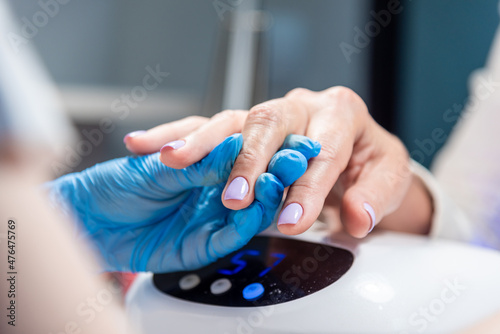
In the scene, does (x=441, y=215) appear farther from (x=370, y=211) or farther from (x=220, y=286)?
(x=220, y=286)

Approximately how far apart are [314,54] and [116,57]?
787mm

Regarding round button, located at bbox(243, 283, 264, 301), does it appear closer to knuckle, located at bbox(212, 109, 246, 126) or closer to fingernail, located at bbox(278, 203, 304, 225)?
fingernail, located at bbox(278, 203, 304, 225)

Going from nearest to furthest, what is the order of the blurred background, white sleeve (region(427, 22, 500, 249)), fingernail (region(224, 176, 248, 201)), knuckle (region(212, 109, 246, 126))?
fingernail (region(224, 176, 248, 201)) → knuckle (region(212, 109, 246, 126)) → white sleeve (region(427, 22, 500, 249)) → the blurred background

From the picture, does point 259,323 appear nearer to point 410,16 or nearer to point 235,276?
point 235,276

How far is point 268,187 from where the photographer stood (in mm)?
368

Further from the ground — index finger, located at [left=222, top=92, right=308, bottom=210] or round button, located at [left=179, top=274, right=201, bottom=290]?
index finger, located at [left=222, top=92, right=308, bottom=210]

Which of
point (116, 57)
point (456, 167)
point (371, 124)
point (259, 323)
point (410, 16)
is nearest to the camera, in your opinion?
point (259, 323)

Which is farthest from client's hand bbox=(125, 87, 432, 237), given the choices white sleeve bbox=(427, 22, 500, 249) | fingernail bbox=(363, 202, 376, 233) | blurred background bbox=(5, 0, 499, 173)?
blurred background bbox=(5, 0, 499, 173)

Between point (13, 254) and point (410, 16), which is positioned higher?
point (410, 16)

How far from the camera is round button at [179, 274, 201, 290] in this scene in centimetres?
43

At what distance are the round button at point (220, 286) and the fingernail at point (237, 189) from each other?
103 millimetres

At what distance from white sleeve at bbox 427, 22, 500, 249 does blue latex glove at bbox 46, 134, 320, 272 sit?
1.62ft

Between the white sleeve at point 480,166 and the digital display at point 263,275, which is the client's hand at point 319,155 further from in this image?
the white sleeve at point 480,166

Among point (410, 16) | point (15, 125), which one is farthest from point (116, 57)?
point (410, 16)
